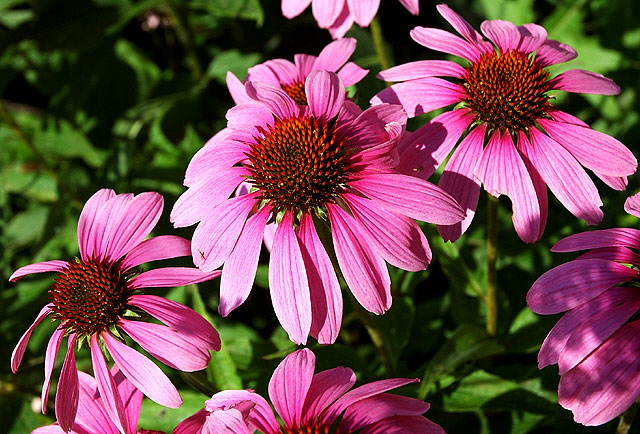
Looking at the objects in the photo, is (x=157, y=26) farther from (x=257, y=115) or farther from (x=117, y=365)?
(x=117, y=365)

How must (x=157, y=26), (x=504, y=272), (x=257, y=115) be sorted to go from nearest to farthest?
(x=257, y=115) < (x=504, y=272) < (x=157, y=26)

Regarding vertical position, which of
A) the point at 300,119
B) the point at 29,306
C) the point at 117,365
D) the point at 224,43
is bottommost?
the point at 29,306

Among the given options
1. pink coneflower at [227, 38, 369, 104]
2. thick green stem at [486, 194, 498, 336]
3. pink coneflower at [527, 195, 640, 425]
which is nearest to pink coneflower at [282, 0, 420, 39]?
pink coneflower at [227, 38, 369, 104]

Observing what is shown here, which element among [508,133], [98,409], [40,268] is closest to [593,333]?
[508,133]

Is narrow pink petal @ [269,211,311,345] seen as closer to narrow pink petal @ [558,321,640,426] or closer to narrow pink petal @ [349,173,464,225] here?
narrow pink petal @ [349,173,464,225]

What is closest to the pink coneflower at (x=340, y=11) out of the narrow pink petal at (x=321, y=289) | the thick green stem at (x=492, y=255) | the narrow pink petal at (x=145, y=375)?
the thick green stem at (x=492, y=255)

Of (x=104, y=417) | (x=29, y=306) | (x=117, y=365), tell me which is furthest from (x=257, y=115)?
(x=29, y=306)
